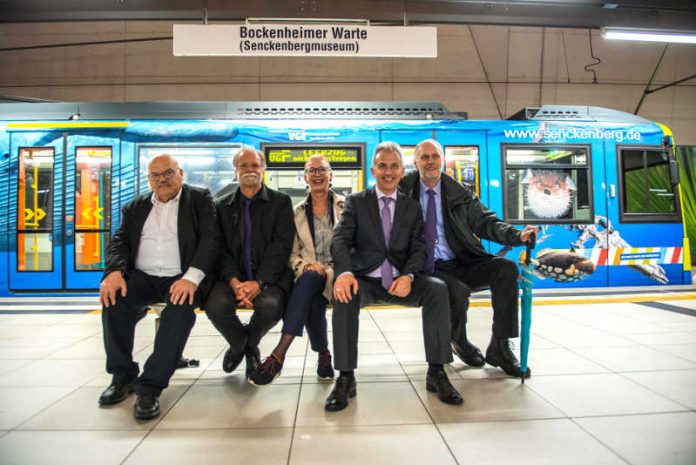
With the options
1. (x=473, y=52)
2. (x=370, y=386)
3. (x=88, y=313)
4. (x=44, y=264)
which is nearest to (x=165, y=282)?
(x=370, y=386)

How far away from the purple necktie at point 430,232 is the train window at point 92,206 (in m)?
4.21

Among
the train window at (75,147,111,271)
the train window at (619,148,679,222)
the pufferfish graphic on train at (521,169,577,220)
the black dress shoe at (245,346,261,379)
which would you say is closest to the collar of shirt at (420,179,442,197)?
the black dress shoe at (245,346,261,379)

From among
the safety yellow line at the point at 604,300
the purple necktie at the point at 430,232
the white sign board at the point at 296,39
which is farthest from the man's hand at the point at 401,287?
the white sign board at the point at 296,39

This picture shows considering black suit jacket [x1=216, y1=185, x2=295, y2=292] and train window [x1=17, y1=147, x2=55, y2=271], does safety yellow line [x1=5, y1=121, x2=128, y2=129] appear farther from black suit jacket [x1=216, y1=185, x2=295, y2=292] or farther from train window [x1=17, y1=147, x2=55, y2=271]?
black suit jacket [x1=216, y1=185, x2=295, y2=292]

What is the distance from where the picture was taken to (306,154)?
521 centimetres

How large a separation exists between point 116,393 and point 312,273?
1.22 metres

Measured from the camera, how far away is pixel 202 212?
2457 mm

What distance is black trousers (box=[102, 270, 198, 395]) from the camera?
2043mm

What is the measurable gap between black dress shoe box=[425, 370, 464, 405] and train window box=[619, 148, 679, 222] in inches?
179

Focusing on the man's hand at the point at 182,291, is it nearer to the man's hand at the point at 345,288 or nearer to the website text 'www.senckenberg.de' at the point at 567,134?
the man's hand at the point at 345,288

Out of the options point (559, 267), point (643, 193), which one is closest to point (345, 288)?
point (559, 267)

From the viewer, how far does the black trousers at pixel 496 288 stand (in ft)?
8.09

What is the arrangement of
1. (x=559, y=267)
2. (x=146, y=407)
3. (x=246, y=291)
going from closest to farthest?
(x=146, y=407)
(x=246, y=291)
(x=559, y=267)

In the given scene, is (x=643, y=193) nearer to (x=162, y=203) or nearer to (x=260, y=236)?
(x=260, y=236)
